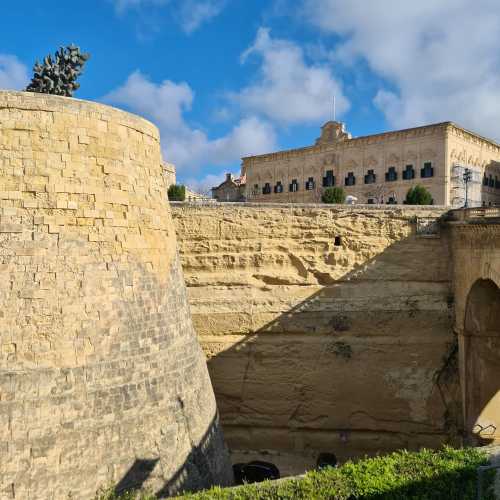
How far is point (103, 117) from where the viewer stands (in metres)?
10.5

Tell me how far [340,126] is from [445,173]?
371 inches

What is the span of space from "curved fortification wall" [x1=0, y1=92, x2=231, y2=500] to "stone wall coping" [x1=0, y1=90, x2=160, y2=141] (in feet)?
0.08

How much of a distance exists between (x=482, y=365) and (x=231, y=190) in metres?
35.3

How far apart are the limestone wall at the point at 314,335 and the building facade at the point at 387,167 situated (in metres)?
14.6

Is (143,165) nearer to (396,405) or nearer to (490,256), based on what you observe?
(490,256)

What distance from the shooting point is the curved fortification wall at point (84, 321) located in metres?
9.02

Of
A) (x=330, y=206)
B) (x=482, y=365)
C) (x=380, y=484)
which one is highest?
(x=330, y=206)

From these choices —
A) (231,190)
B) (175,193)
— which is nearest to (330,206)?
(175,193)

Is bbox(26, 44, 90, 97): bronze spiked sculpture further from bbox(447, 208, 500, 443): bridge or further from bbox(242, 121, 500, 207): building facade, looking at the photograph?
bbox(242, 121, 500, 207): building facade

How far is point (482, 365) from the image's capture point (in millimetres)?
16172

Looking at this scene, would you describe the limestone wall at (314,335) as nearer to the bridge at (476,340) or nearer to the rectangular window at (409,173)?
the bridge at (476,340)

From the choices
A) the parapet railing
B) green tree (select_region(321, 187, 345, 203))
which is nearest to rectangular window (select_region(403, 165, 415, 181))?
green tree (select_region(321, 187, 345, 203))

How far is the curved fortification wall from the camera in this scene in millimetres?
9023

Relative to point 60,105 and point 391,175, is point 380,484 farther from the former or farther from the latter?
point 391,175
